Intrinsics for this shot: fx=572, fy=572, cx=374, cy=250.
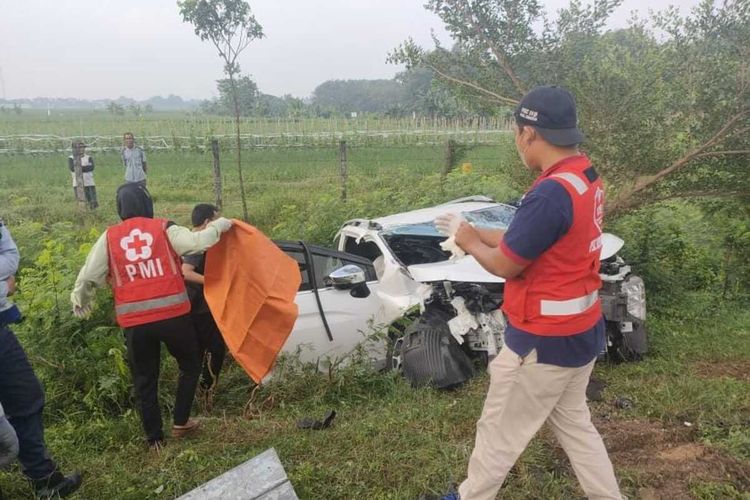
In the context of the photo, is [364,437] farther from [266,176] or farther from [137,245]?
[266,176]

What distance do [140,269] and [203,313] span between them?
92 cm

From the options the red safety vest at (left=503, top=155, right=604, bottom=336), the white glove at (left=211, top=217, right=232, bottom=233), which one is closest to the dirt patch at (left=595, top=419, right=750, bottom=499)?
the red safety vest at (left=503, top=155, right=604, bottom=336)

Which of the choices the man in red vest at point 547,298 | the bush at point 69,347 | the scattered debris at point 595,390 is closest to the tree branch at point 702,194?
the scattered debris at point 595,390

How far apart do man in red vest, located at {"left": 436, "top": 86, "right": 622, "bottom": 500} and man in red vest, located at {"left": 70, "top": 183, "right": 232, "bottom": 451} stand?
6.00 ft

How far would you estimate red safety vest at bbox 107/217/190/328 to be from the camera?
3.34m

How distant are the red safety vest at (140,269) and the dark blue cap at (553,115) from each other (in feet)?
7.38

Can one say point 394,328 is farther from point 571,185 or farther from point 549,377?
point 571,185

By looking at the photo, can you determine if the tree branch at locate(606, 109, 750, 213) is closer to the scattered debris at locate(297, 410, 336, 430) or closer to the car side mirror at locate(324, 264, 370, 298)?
the car side mirror at locate(324, 264, 370, 298)

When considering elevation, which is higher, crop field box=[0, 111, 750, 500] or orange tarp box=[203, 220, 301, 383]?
orange tarp box=[203, 220, 301, 383]

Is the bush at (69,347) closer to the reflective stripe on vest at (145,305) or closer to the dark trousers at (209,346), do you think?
the dark trousers at (209,346)

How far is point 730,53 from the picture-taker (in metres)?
6.10

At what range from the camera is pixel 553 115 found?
7.24 ft

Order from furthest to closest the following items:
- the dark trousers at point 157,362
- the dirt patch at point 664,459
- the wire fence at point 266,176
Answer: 1. the wire fence at point 266,176
2. the dark trousers at point 157,362
3. the dirt patch at point 664,459

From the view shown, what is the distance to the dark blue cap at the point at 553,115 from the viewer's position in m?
2.21
